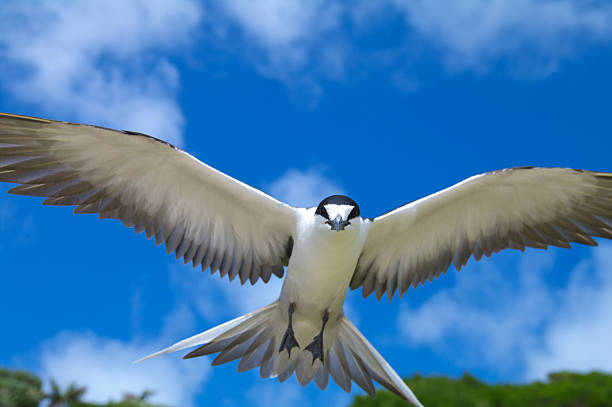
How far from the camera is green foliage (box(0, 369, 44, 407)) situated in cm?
1948

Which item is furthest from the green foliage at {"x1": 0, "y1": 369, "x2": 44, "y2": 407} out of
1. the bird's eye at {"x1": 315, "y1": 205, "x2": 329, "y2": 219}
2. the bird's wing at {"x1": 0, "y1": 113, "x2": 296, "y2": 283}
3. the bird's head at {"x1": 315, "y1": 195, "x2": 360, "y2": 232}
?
the bird's head at {"x1": 315, "y1": 195, "x2": 360, "y2": 232}

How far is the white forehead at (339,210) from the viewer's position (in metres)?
4.91

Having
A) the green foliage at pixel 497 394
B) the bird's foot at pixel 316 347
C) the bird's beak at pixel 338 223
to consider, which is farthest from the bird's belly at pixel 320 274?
the green foliage at pixel 497 394

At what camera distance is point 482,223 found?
5.86m

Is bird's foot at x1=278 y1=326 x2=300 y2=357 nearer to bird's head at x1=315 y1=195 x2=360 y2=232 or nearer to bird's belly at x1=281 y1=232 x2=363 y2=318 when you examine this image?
bird's belly at x1=281 y1=232 x2=363 y2=318

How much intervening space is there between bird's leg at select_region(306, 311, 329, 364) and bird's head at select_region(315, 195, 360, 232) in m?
0.97

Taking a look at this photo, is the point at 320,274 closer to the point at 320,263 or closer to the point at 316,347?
the point at 320,263

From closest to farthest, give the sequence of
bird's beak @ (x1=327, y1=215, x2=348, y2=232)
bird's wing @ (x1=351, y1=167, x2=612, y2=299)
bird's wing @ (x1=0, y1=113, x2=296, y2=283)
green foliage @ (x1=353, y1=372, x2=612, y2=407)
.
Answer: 1. bird's beak @ (x1=327, y1=215, x2=348, y2=232)
2. bird's wing @ (x1=0, y1=113, x2=296, y2=283)
3. bird's wing @ (x1=351, y1=167, x2=612, y2=299)
4. green foliage @ (x1=353, y1=372, x2=612, y2=407)

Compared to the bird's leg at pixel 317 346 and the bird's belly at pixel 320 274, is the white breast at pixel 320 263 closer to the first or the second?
the bird's belly at pixel 320 274

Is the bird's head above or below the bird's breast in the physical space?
above

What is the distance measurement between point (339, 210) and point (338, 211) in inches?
0.5

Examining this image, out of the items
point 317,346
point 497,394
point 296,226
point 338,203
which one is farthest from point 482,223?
point 497,394

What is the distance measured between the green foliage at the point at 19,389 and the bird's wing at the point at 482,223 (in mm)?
16952

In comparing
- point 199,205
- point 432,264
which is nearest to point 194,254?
point 199,205
